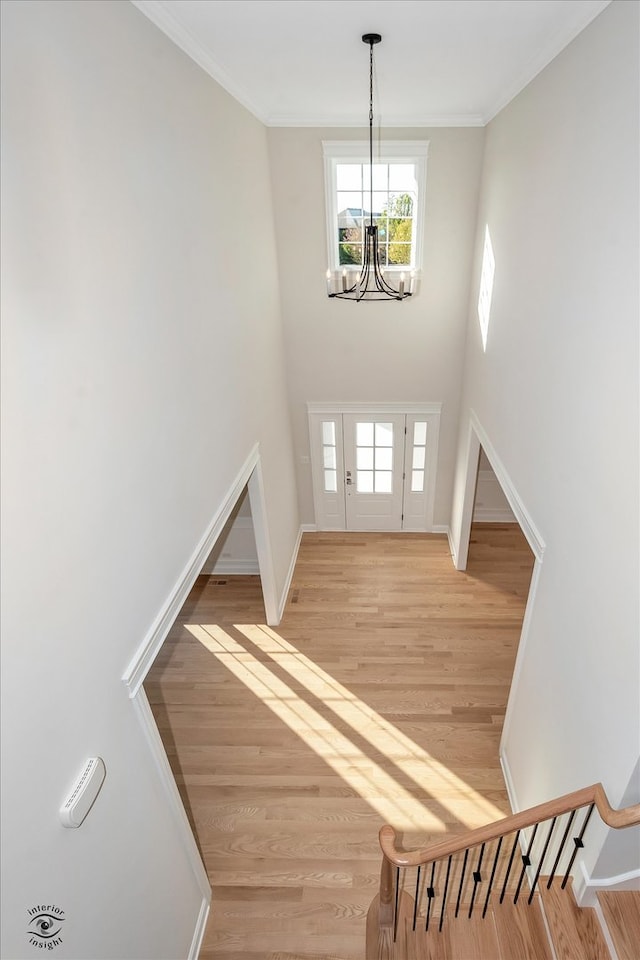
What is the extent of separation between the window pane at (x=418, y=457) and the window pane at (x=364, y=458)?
612 millimetres

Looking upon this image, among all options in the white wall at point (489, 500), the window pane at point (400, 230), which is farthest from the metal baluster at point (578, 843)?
the window pane at point (400, 230)

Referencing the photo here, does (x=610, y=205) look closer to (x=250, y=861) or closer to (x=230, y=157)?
(x=230, y=157)

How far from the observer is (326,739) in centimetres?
461

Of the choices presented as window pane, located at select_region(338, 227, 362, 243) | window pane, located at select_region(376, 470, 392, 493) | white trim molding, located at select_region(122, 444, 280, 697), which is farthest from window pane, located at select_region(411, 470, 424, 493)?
window pane, located at select_region(338, 227, 362, 243)

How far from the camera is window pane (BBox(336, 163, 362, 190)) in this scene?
548 centimetres

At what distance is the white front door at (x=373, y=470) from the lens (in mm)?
6902

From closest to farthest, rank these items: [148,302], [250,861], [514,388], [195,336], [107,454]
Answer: [107,454]
[148,302]
[195,336]
[250,861]
[514,388]

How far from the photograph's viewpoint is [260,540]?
5438 mm

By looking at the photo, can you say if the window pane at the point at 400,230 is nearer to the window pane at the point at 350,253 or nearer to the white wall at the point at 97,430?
the window pane at the point at 350,253

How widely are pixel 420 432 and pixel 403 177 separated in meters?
3.04

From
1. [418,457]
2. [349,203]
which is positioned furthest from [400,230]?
[418,457]

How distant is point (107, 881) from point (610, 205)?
3.85 metres

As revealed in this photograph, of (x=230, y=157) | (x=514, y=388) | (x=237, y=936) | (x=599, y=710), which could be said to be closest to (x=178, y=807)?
(x=237, y=936)

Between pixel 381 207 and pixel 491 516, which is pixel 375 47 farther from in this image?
pixel 491 516
